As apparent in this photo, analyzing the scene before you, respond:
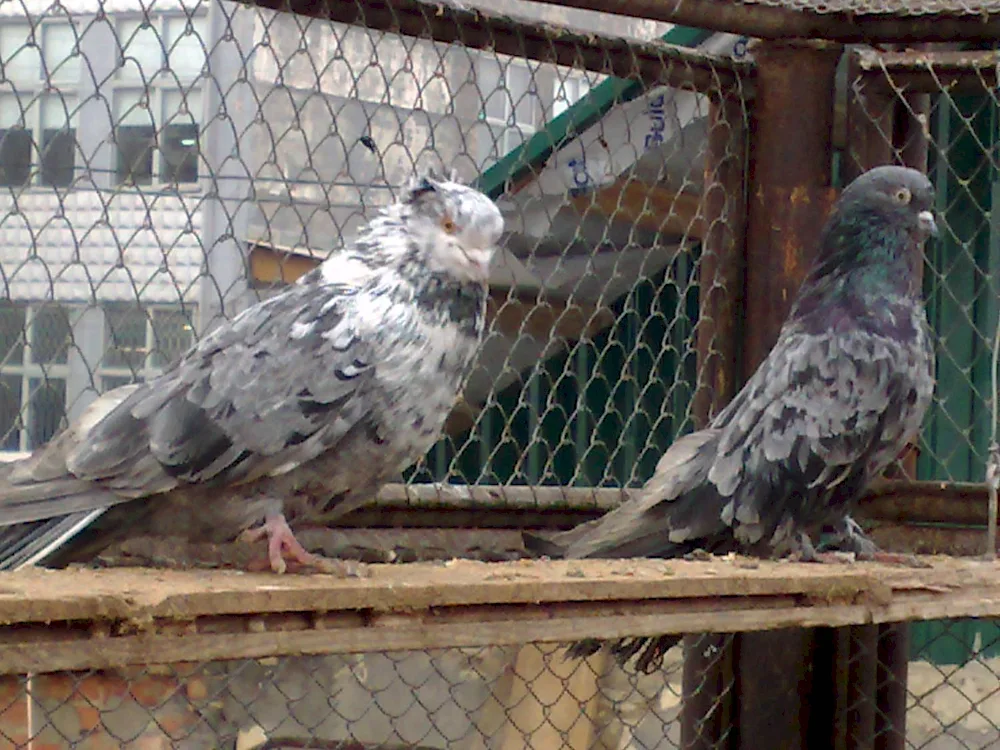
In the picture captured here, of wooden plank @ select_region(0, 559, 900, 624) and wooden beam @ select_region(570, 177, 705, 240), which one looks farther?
wooden beam @ select_region(570, 177, 705, 240)

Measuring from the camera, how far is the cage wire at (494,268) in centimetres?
295

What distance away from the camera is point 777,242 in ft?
10.7

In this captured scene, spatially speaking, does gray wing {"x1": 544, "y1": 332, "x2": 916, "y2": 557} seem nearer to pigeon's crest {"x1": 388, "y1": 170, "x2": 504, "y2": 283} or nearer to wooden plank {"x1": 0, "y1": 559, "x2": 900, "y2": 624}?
wooden plank {"x1": 0, "y1": 559, "x2": 900, "y2": 624}

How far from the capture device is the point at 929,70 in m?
3.14

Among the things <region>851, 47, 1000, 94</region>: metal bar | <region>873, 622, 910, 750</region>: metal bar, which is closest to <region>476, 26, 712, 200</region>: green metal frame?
<region>851, 47, 1000, 94</region>: metal bar

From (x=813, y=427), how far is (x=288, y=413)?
131 centimetres

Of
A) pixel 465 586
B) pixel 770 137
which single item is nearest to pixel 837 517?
pixel 770 137

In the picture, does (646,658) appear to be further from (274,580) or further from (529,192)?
(529,192)

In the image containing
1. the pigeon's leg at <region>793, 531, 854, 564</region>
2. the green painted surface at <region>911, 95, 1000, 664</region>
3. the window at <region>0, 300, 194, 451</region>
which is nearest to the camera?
the pigeon's leg at <region>793, 531, 854, 564</region>

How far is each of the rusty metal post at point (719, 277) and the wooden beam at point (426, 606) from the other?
2.70 ft

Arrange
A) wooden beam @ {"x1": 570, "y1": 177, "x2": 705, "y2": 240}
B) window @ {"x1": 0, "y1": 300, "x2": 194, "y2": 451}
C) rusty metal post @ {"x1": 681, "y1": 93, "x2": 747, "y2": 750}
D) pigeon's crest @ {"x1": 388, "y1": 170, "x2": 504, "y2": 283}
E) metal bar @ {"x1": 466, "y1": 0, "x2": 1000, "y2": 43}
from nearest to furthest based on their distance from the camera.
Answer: pigeon's crest @ {"x1": 388, "y1": 170, "x2": 504, "y2": 283}
metal bar @ {"x1": 466, "y1": 0, "x2": 1000, "y2": 43}
rusty metal post @ {"x1": 681, "y1": 93, "x2": 747, "y2": 750}
window @ {"x1": 0, "y1": 300, "x2": 194, "y2": 451}
wooden beam @ {"x1": 570, "y1": 177, "x2": 705, "y2": 240}

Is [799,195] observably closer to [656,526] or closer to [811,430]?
[811,430]

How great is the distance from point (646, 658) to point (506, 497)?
1.57 ft

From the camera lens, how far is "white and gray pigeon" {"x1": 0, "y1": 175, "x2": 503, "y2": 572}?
2238 millimetres
